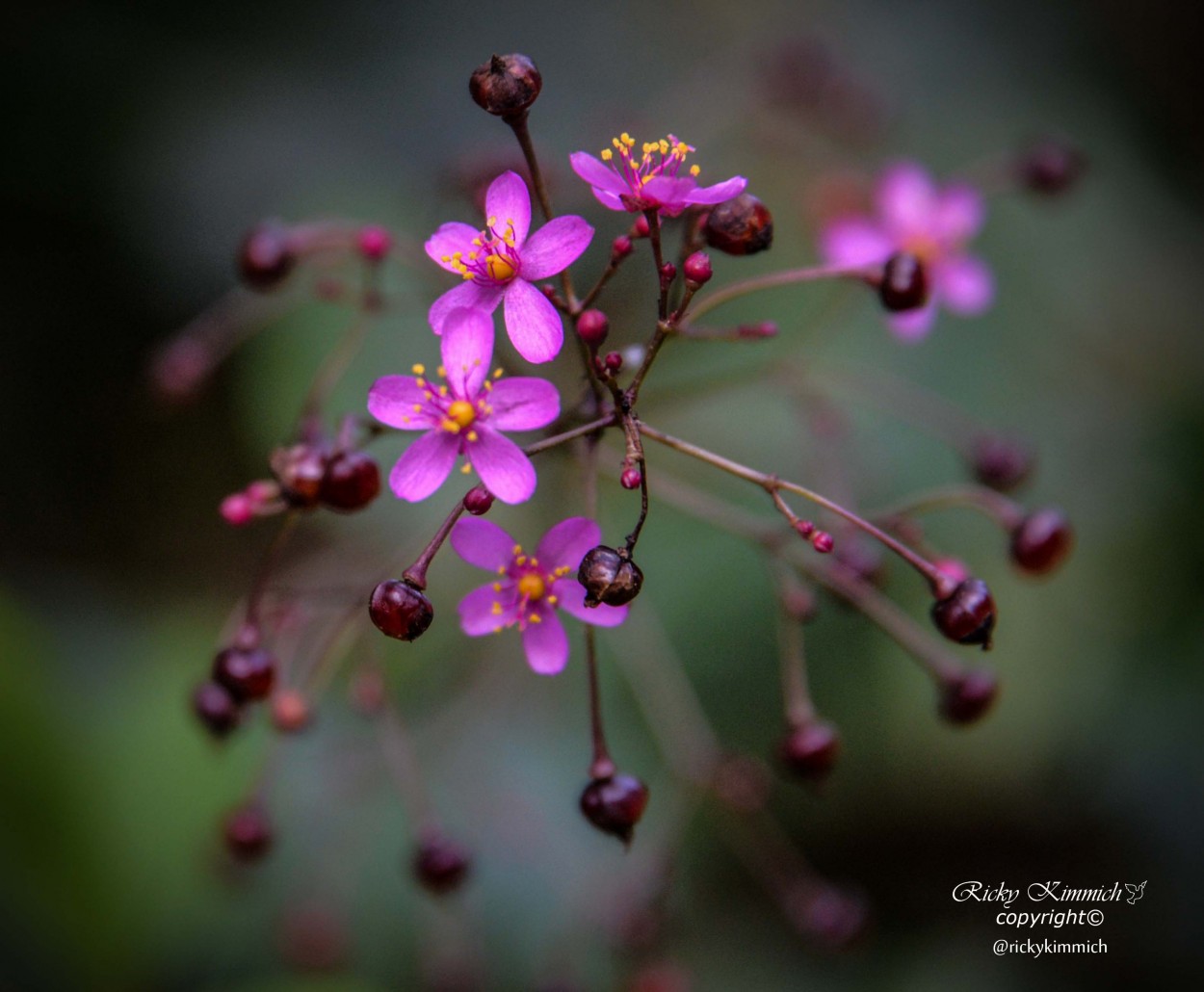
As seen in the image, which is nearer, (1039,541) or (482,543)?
(482,543)

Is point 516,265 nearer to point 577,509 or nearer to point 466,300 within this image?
point 466,300

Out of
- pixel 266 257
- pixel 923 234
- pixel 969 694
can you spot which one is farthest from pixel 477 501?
pixel 923 234

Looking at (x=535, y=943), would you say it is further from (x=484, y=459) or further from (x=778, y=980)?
(x=484, y=459)

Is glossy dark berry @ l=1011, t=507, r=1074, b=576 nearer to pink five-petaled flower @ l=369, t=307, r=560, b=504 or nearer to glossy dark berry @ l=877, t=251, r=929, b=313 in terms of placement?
glossy dark berry @ l=877, t=251, r=929, b=313

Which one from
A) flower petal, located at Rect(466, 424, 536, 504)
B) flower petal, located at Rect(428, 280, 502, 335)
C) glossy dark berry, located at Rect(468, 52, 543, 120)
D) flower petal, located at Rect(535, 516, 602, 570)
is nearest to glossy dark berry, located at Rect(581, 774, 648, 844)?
flower petal, located at Rect(535, 516, 602, 570)

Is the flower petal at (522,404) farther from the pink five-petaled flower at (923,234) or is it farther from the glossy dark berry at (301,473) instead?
the pink five-petaled flower at (923,234)

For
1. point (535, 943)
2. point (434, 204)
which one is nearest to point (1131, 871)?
point (535, 943)
